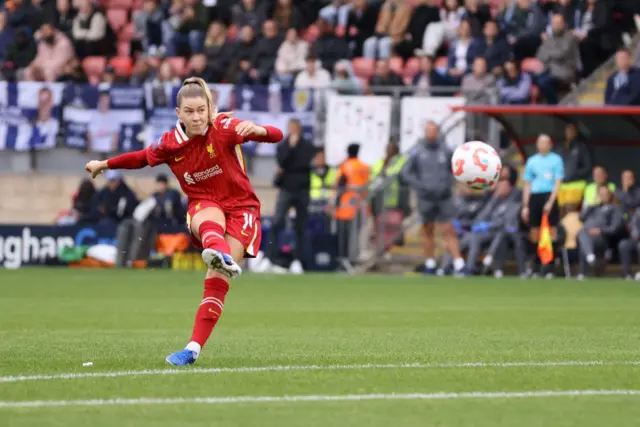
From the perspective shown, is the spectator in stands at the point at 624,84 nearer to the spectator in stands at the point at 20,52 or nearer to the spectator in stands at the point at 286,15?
the spectator in stands at the point at 286,15

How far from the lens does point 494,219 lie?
74.8 ft

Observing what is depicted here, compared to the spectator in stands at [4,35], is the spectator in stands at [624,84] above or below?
below

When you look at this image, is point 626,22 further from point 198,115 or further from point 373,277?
point 198,115

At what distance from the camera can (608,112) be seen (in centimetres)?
2180

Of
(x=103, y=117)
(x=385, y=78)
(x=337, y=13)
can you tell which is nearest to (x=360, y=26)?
(x=337, y=13)

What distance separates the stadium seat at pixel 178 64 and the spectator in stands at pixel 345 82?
4.14 m

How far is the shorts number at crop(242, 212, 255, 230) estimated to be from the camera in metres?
9.43

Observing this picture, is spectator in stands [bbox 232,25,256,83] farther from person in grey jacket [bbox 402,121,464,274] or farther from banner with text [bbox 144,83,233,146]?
person in grey jacket [bbox 402,121,464,274]

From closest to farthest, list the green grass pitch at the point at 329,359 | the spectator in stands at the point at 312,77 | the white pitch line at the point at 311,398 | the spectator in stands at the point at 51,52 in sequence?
the green grass pitch at the point at 329,359 → the white pitch line at the point at 311,398 → the spectator in stands at the point at 312,77 → the spectator in stands at the point at 51,52

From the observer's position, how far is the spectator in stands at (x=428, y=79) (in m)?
25.4

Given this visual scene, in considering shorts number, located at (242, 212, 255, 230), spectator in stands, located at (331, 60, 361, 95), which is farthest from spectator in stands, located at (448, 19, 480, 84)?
shorts number, located at (242, 212, 255, 230)

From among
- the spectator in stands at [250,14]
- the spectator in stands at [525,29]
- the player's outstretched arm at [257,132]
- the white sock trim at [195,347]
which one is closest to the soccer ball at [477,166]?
the player's outstretched arm at [257,132]

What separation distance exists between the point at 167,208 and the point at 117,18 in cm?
871

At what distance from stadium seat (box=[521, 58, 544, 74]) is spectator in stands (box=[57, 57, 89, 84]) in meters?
9.45
